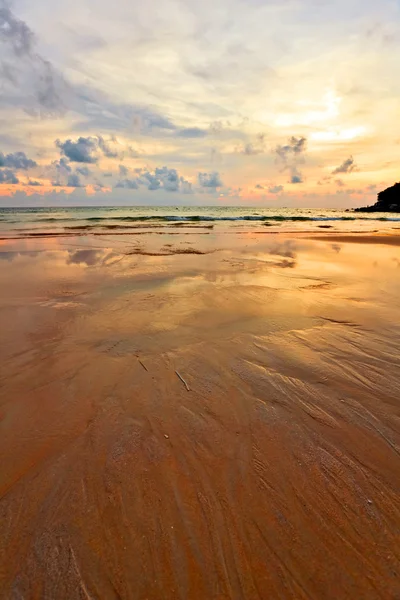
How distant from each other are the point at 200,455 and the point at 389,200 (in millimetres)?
113909

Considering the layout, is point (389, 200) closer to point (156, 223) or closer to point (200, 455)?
point (156, 223)

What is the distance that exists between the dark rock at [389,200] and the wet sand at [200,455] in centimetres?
10268

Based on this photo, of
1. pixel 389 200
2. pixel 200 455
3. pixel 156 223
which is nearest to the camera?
pixel 200 455

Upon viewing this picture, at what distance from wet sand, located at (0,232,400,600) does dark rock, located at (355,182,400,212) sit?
10268 centimetres

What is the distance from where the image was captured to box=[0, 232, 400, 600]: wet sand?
2002mm

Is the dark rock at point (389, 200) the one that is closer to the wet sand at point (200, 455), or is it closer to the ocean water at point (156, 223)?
the ocean water at point (156, 223)

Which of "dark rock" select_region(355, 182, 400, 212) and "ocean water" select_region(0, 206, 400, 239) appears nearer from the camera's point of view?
"ocean water" select_region(0, 206, 400, 239)

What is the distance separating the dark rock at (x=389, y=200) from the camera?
92.6 m

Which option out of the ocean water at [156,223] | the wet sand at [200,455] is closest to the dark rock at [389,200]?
the ocean water at [156,223]

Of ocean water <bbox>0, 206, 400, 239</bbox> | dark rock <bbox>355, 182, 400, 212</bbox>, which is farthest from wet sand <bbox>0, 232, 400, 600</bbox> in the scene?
dark rock <bbox>355, 182, 400, 212</bbox>

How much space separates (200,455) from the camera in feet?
9.51

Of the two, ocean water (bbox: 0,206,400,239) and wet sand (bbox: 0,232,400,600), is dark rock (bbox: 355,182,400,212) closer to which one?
ocean water (bbox: 0,206,400,239)

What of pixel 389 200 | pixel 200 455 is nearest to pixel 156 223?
pixel 200 455

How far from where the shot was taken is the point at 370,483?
2.63 meters
